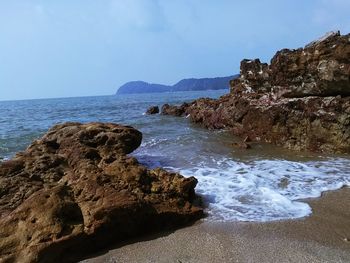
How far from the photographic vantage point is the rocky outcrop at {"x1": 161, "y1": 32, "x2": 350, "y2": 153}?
10445mm

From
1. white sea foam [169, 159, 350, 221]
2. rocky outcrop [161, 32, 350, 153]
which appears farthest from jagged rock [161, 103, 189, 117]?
white sea foam [169, 159, 350, 221]

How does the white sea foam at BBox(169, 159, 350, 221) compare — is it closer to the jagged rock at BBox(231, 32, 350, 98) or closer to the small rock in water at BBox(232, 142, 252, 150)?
the small rock in water at BBox(232, 142, 252, 150)

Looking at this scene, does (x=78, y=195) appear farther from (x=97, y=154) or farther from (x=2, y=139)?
(x=2, y=139)

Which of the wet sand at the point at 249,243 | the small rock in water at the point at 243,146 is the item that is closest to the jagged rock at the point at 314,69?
the small rock in water at the point at 243,146

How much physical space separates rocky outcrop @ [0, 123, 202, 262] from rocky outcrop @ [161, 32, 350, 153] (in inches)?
227

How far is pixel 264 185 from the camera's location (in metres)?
7.17

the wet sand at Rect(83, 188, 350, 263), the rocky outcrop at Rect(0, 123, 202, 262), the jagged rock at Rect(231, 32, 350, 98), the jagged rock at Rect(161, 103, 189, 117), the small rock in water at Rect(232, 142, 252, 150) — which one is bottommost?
the jagged rock at Rect(161, 103, 189, 117)

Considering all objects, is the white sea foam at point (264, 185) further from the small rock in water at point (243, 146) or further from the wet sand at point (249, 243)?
the small rock in water at point (243, 146)

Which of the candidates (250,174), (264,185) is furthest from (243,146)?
(264,185)

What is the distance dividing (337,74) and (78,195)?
314 inches

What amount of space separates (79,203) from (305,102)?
8256mm

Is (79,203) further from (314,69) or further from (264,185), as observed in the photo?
(314,69)

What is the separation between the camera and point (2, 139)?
55.8 feet

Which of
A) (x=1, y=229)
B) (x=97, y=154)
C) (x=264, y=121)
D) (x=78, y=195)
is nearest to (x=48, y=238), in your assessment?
(x=1, y=229)
